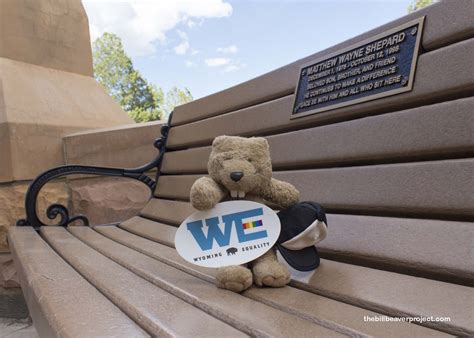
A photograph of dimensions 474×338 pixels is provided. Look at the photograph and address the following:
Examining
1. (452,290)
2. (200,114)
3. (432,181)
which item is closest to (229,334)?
(452,290)

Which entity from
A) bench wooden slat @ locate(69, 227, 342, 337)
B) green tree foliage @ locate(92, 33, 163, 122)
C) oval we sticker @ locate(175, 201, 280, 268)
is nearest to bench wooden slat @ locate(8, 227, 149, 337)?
bench wooden slat @ locate(69, 227, 342, 337)

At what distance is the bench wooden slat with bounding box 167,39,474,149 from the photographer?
1.09 metres

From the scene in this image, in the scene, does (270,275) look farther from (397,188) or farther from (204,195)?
(397,188)

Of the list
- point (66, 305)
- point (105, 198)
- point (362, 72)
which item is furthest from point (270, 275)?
point (105, 198)

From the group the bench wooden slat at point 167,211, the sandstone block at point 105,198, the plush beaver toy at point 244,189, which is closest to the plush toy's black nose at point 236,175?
the plush beaver toy at point 244,189

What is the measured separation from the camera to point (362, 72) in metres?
1.41

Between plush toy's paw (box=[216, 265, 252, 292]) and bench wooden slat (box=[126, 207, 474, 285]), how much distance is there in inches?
14.9

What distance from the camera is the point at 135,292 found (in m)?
1.05

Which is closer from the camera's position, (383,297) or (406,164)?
(383,297)

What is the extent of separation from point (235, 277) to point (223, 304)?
103 millimetres

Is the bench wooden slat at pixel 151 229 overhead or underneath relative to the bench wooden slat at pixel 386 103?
underneath

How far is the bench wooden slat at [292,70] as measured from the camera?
3.72 feet

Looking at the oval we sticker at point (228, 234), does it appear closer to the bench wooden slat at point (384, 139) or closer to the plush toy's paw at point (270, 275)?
the plush toy's paw at point (270, 275)

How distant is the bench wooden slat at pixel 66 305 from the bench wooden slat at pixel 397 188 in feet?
2.63
